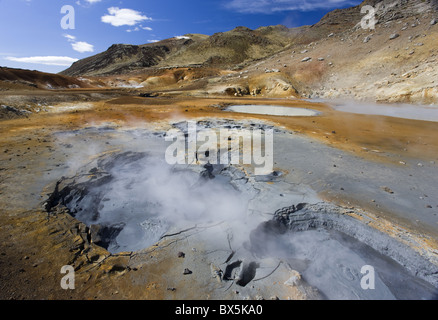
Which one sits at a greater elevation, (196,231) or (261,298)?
(196,231)

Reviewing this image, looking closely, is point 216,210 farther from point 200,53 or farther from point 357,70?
point 200,53

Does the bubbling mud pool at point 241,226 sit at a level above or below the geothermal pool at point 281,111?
below

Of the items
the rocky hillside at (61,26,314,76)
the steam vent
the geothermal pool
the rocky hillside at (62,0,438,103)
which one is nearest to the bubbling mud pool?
the steam vent

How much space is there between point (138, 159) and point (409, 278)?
5831 mm

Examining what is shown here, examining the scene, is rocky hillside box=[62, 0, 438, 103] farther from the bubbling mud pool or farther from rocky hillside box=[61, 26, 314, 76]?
the bubbling mud pool

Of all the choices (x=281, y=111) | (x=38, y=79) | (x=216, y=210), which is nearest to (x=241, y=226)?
(x=216, y=210)

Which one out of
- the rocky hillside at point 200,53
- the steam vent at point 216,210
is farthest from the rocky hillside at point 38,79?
the steam vent at point 216,210

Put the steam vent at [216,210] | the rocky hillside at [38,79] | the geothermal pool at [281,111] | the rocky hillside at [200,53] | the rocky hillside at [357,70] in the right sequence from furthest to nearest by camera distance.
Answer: the rocky hillside at [200,53] → the rocky hillside at [38,79] → the rocky hillside at [357,70] → the geothermal pool at [281,111] → the steam vent at [216,210]

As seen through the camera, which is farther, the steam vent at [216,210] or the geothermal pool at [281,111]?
the geothermal pool at [281,111]

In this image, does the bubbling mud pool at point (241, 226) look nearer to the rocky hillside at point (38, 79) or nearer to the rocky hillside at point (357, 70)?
the rocky hillside at point (357, 70)

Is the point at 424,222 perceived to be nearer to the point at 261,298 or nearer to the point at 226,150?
the point at 261,298
